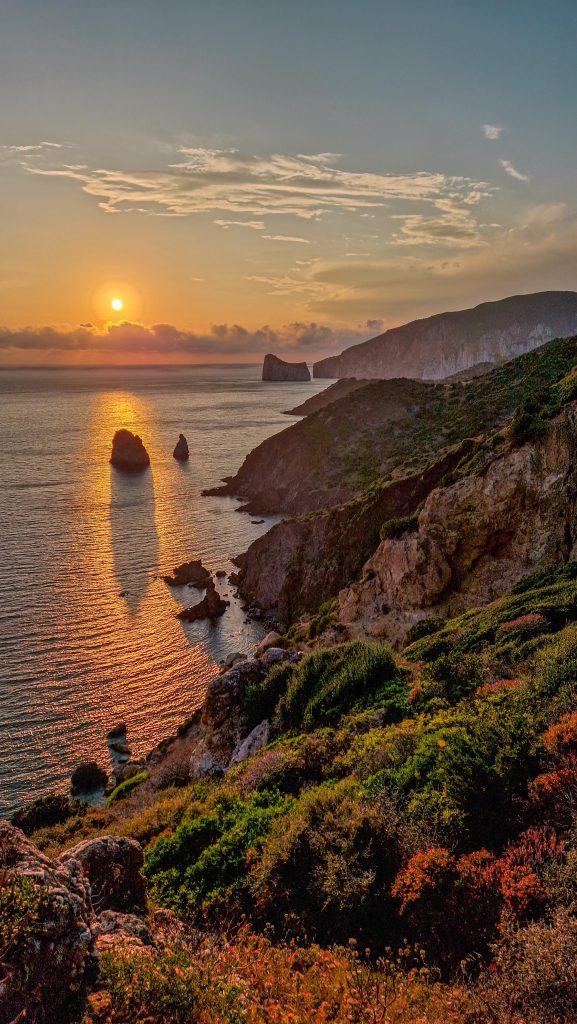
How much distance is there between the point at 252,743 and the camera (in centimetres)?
1866

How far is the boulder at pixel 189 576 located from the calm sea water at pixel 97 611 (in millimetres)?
1061

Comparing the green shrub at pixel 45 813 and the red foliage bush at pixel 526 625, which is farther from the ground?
the red foliage bush at pixel 526 625

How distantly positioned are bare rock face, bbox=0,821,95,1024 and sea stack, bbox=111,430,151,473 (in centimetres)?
9221

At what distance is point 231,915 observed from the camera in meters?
9.12

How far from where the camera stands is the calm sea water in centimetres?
3014

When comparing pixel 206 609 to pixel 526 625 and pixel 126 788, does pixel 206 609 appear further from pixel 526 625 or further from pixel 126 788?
pixel 526 625

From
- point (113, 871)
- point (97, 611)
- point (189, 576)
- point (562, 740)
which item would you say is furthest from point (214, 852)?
point (189, 576)

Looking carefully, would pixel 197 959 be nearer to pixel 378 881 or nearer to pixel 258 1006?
pixel 258 1006

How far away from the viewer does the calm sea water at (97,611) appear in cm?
3014

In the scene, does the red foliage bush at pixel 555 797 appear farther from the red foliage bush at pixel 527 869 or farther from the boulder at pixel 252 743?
the boulder at pixel 252 743

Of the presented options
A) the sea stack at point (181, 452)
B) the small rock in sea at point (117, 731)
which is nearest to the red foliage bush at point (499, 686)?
the small rock in sea at point (117, 731)

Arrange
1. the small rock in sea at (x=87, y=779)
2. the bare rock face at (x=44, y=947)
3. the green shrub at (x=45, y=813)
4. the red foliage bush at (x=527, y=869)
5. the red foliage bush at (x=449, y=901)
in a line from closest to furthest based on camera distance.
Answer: the bare rock face at (x=44, y=947) < the red foliage bush at (x=527, y=869) < the red foliage bush at (x=449, y=901) < the green shrub at (x=45, y=813) < the small rock in sea at (x=87, y=779)

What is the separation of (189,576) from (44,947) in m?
44.2

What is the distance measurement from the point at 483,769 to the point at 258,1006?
5.29 metres
